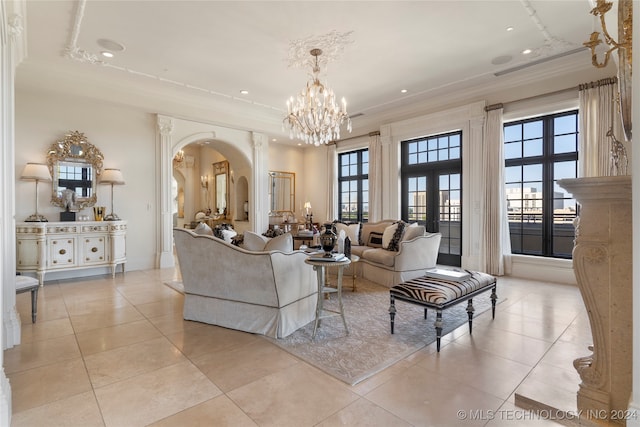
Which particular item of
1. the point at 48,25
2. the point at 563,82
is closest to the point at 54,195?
the point at 48,25

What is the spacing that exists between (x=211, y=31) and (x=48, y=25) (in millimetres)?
2069

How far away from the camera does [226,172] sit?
10438mm

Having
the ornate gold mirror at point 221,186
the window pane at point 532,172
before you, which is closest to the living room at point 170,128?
the window pane at point 532,172

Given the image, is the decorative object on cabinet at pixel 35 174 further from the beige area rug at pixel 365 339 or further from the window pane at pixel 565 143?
the window pane at pixel 565 143

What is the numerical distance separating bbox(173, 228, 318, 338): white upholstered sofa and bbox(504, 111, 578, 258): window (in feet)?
14.8

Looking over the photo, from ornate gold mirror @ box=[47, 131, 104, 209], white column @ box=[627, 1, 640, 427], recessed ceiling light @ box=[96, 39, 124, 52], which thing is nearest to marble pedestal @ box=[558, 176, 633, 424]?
white column @ box=[627, 1, 640, 427]

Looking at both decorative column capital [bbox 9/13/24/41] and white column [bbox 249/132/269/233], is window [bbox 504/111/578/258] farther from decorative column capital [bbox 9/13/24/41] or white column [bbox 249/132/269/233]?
decorative column capital [bbox 9/13/24/41]

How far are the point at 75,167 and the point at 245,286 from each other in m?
4.80

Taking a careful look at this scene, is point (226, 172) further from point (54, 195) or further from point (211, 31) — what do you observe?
point (211, 31)

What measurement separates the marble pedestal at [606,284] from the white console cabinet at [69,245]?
21.5ft

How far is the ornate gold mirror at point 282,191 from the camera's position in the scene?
9.64 m

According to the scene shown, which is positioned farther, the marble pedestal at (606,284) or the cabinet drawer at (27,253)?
the cabinet drawer at (27,253)

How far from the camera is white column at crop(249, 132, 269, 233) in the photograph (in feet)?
27.3

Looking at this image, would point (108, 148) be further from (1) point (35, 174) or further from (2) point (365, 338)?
(2) point (365, 338)
